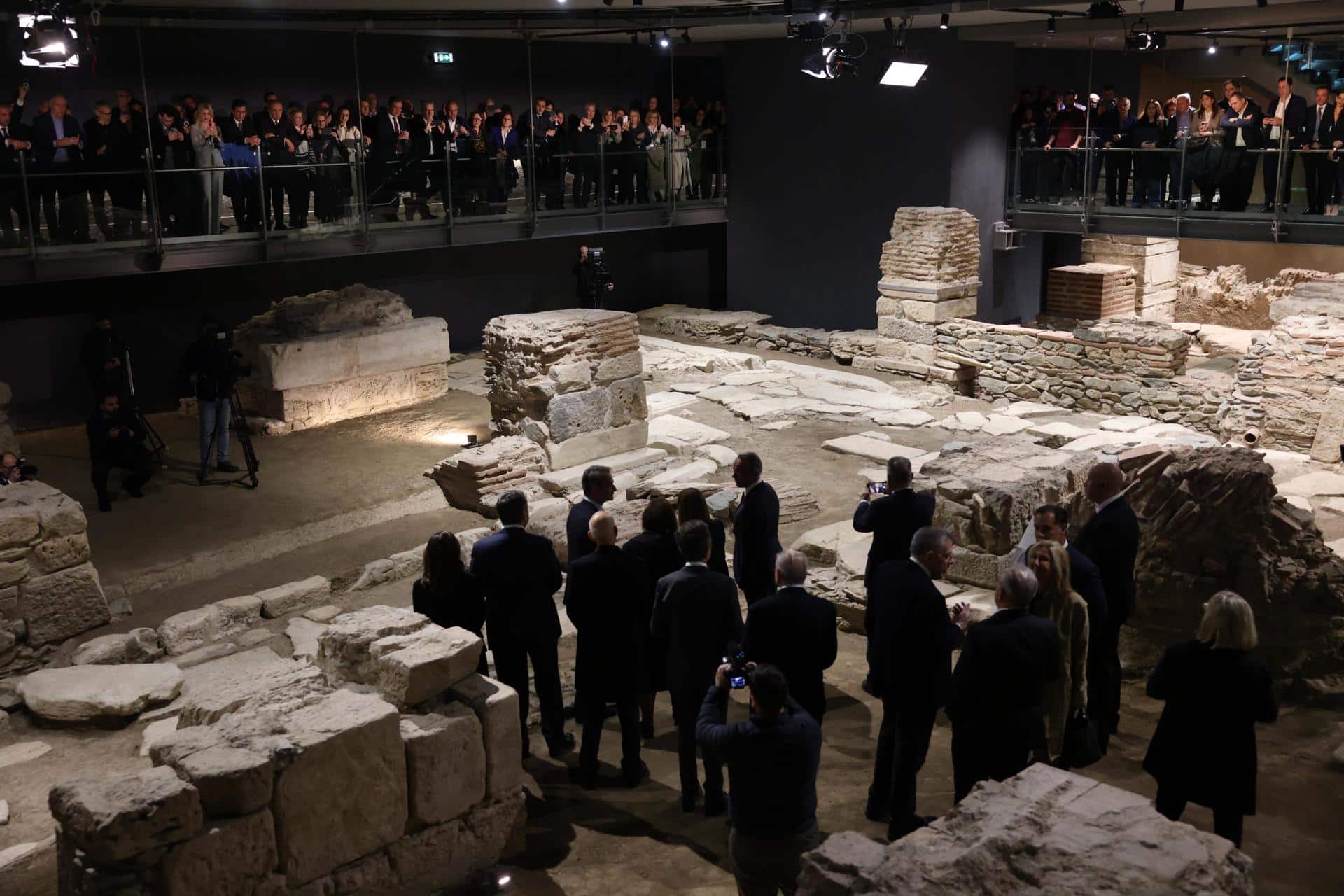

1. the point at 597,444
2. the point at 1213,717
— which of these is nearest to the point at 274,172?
the point at 597,444

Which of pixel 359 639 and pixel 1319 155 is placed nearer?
pixel 359 639

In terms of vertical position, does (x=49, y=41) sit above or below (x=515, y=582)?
above

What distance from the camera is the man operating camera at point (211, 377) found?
11312mm

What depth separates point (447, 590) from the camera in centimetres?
574

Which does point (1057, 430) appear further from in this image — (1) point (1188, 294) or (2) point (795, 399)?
(1) point (1188, 294)

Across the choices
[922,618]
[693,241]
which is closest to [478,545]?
[922,618]

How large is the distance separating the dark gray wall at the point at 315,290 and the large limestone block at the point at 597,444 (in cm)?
388

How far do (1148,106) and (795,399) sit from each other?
5871 mm

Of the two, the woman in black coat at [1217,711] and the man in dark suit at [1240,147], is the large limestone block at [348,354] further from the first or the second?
the woman in black coat at [1217,711]

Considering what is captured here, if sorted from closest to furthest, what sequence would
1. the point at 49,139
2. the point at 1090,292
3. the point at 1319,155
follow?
the point at 49,139 → the point at 1319,155 → the point at 1090,292

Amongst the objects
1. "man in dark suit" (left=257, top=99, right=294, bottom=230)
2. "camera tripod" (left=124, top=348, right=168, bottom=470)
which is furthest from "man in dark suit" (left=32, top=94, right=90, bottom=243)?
"man in dark suit" (left=257, top=99, right=294, bottom=230)

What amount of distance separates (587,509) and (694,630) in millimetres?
1236

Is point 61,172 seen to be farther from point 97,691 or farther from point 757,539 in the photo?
point 757,539

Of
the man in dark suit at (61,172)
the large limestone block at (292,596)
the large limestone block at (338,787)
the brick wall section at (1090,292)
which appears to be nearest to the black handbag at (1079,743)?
the large limestone block at (338,787)
